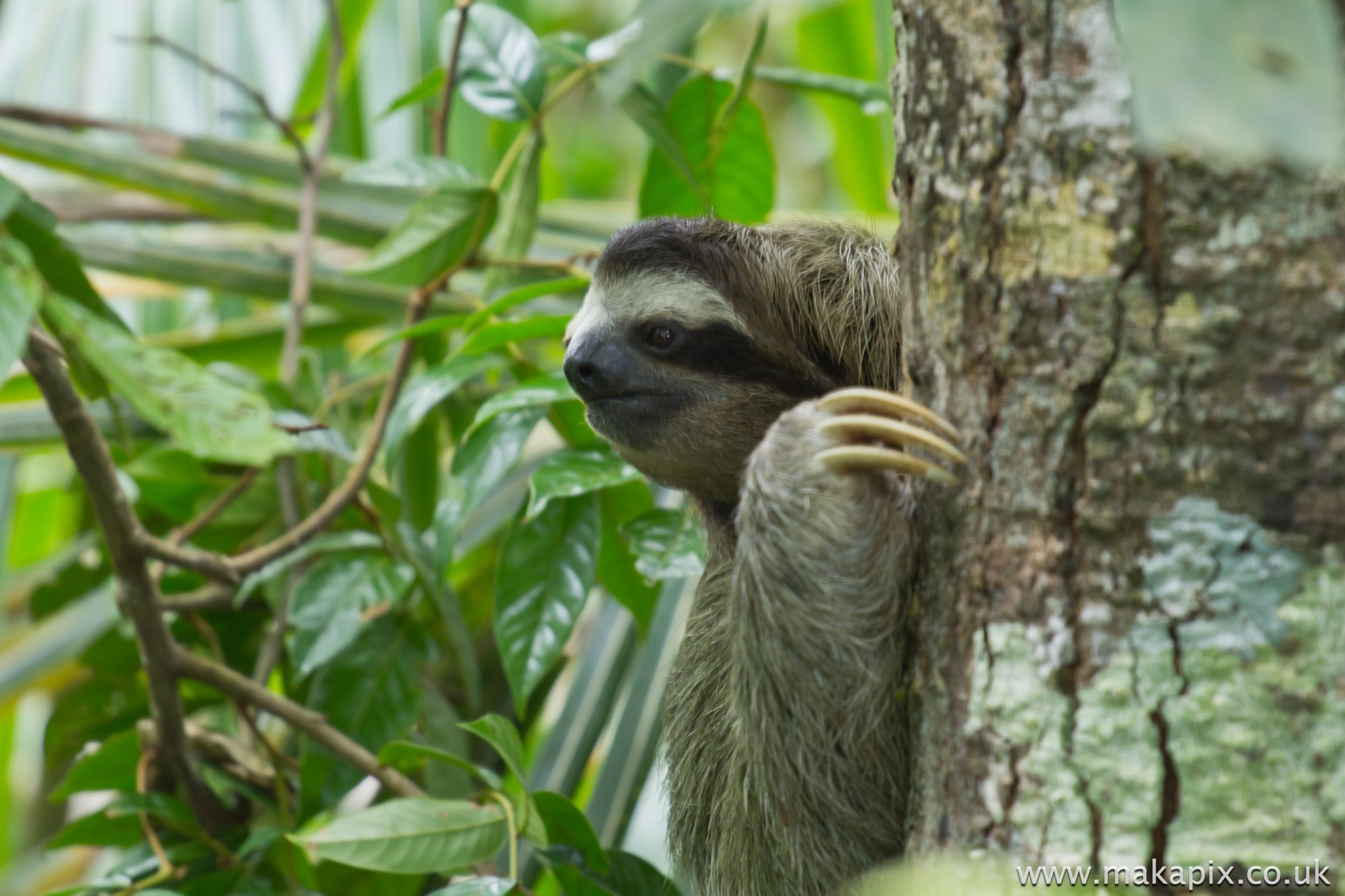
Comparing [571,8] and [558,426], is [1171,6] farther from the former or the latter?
[571,8]

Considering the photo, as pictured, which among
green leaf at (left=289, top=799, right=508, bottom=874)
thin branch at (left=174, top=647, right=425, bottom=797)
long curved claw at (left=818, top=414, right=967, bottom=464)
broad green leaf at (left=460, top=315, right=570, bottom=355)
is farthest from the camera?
thin branch at (left=174, top=647, right=425, bottom=797)

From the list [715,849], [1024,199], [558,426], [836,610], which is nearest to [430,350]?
[558,426]

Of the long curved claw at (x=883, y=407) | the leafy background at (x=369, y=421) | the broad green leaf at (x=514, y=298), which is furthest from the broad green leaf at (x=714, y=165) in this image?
the long curved claw at (x=883, y=407)

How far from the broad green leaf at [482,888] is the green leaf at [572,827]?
11.7 inches

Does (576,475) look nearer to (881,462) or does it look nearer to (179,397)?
(881,462)

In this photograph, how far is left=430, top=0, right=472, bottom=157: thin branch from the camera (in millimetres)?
3088

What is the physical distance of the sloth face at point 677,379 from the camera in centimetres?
242

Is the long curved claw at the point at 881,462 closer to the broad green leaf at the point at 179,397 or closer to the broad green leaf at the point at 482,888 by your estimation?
the broad green leaf at the point at 179,397

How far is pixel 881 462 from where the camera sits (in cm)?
162

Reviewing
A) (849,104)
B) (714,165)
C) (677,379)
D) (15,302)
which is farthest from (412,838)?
(849,104)

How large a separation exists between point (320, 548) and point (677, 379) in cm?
123

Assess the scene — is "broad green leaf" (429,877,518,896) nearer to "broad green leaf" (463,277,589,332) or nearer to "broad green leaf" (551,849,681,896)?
"broad green leaf" (551,849,681,896)

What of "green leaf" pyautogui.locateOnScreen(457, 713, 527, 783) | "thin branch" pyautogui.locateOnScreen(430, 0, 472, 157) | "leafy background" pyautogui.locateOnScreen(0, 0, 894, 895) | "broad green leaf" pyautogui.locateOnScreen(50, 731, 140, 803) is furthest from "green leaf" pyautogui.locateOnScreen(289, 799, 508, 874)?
"thin branch" pyautogui.locateOnScreen(430, 0, 472, 157)

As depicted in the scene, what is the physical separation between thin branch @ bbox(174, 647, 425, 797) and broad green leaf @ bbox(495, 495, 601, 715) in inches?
17.4
